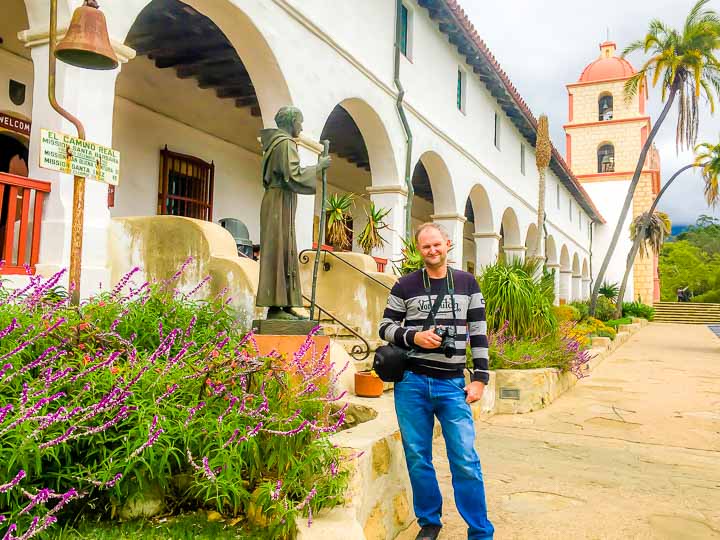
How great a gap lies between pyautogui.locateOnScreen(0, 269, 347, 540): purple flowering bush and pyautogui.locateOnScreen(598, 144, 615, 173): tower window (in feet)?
133

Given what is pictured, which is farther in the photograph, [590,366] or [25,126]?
[590,366]

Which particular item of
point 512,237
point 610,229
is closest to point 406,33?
point 512,237

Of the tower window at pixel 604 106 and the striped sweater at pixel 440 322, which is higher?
the tower window at pixel 604 106

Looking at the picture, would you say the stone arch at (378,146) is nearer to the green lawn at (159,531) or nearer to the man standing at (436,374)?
the man standing at (436,374)

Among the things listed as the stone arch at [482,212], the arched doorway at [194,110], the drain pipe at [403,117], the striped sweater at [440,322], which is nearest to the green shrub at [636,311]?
the stone arch at [482,212]

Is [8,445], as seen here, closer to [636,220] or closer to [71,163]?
[71,163]

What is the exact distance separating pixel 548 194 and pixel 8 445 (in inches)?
952

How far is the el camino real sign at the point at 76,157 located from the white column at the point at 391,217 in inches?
257

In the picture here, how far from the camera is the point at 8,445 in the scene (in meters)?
2.04

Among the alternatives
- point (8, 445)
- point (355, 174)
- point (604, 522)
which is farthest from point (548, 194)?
point (8, 445)

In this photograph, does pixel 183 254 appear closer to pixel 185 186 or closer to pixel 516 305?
pixel 516 305

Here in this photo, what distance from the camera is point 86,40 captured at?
3877mm

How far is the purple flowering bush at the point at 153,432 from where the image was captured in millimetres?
2066

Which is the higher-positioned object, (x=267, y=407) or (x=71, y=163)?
(x=71, y=163)
